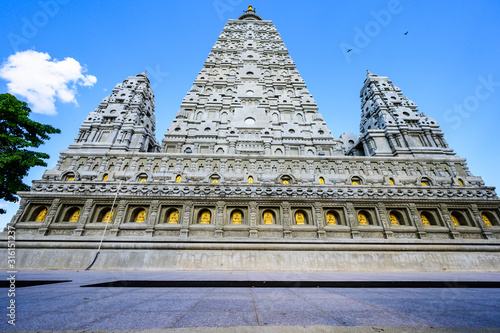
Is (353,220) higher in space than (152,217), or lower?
lower

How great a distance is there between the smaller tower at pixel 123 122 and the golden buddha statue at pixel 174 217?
28.7 ft

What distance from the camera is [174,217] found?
14.4 metres

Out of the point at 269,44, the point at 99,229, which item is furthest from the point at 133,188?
the point at 269,44

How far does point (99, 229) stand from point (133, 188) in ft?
11.0

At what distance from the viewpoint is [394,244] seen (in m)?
13.2

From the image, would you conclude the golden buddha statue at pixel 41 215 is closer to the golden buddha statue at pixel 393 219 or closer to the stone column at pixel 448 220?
the golden buddha statue at pixel 393 219

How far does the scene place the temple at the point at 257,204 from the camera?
41.7 ft

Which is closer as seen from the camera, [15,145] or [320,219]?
[320,219]

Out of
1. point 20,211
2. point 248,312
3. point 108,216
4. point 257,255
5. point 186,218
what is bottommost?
point 248,312

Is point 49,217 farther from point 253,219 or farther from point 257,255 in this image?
point 257,255

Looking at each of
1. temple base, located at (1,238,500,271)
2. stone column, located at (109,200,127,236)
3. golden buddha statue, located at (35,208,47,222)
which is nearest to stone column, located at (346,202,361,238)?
temple base, located at (1,238,500,271)

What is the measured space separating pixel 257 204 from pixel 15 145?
1990 cm

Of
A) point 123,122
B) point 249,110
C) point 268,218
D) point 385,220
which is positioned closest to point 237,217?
point 268,218

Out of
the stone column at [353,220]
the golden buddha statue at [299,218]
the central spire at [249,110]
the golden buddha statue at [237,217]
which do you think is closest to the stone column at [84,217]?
the central spire at [249,110]
